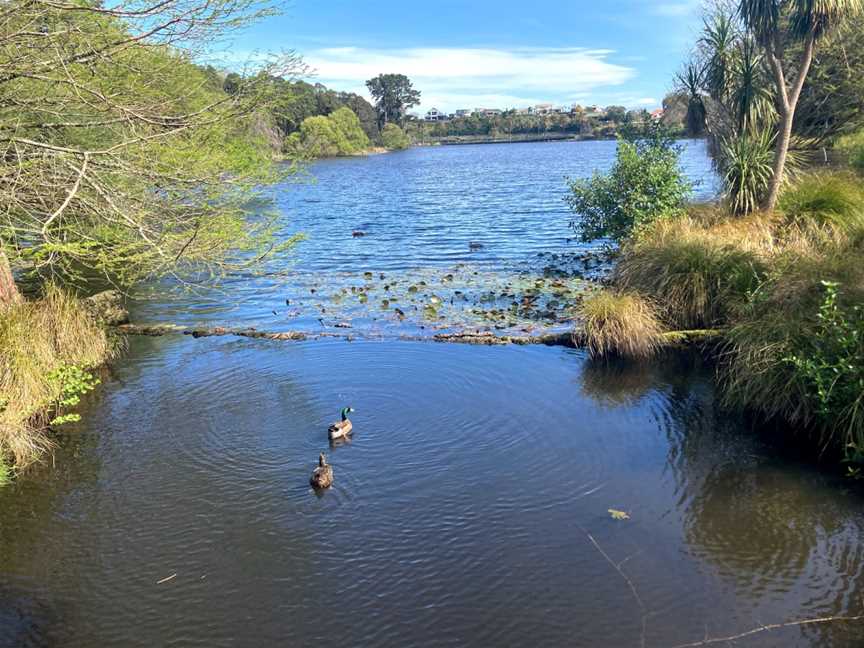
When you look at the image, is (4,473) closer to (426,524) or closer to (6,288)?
(6,288)

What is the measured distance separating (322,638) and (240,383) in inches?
304

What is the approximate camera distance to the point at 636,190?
20500 millimetres

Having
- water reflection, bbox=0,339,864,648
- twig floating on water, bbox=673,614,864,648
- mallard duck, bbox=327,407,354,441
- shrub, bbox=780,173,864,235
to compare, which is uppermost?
shrub, bbox=780,173,864,235

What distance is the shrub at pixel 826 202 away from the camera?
1664cm

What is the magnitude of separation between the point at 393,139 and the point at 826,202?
165000mm

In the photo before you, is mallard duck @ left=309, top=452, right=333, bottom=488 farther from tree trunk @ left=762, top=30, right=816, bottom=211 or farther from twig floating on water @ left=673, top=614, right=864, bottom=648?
tree trunk @ left=762, top=30, right=816, bottom=211

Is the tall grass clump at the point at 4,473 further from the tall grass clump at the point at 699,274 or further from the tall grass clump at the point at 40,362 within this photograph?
the tall grass clump at the point at 699,274

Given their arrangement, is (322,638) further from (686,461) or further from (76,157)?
(76,157)

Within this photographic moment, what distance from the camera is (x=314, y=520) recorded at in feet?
28.9

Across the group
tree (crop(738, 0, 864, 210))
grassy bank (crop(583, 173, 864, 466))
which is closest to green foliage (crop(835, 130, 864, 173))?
grassy bank (crop(583, 173, 864, 466))

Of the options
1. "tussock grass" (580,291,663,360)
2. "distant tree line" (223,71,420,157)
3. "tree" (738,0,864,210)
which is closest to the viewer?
"tussock grass" (580,291,663,360)

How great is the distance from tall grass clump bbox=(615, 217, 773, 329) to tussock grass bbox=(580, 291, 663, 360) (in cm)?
81

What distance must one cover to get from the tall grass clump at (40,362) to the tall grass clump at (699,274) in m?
12.1

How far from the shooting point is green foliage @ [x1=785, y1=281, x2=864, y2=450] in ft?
31.2
